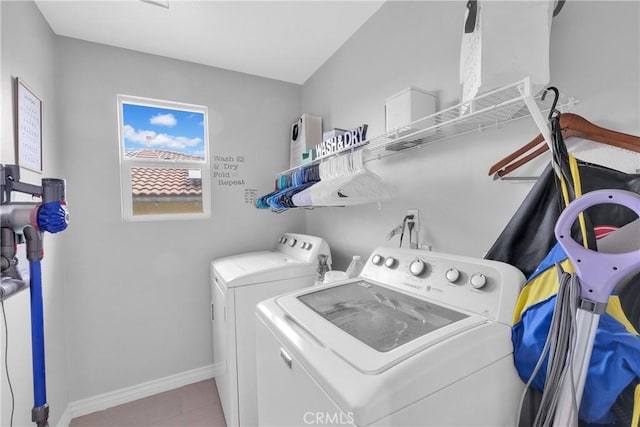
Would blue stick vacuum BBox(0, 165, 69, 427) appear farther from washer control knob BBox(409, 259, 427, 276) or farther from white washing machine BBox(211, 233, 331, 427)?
washer control knob BBox(409, 259, 427, 276)

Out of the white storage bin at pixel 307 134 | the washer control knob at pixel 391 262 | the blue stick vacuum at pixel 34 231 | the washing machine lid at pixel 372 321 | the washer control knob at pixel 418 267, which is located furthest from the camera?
the white storage bin at pixel 307 134

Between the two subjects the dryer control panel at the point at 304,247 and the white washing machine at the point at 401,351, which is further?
the dryer control panel at the point at 304,247

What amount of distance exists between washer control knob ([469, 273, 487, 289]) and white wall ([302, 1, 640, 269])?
354 millimetres

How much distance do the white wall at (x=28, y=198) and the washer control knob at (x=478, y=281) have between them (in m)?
1.97

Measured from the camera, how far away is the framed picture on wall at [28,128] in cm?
142

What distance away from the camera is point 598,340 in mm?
659

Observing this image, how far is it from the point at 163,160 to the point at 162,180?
0.56 ft

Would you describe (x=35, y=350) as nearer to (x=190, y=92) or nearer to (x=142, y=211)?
(x=142, y=211)

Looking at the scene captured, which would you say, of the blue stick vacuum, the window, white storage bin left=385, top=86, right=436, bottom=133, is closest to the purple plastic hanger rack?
white storage bin left=385, top=86, right=436, bottom=133

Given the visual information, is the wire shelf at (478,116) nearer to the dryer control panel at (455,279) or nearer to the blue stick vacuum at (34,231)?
the dryer control panel at (455,279)

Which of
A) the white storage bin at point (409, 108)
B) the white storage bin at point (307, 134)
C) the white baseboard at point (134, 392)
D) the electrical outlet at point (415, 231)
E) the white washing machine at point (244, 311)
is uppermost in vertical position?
the white storage bin at point (307, 134)

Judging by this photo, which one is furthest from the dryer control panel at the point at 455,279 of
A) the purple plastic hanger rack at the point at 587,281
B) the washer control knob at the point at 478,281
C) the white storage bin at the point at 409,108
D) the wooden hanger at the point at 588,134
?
the white storage bin at the point at 409,108

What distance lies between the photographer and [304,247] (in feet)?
7.09

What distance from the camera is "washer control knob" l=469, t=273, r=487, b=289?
0.91m
